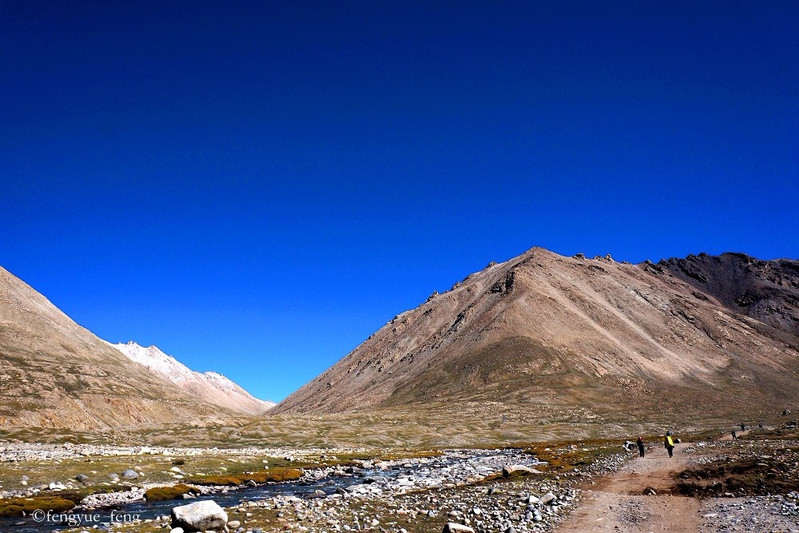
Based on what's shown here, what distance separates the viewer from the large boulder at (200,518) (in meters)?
20.4

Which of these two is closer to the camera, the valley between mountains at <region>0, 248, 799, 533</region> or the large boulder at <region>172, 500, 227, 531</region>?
the large boulder at <region>172, 500, 227, 531</region>

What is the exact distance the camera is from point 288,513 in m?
24.3

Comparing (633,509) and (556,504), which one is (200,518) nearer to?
(556,504)

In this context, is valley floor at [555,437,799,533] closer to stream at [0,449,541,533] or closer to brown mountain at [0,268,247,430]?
stream at [0,449,541,533]

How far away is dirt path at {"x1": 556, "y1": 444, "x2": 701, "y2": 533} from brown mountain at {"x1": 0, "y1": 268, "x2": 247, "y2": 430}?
10193 cm

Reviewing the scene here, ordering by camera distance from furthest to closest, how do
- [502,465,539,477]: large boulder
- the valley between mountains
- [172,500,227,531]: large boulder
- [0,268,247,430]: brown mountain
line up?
[0,268,247,430]: brown mountain
[502,465,539,477]: large boulder
the valley between mountains
[172,500,227,531]: large boulder

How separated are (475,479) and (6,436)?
88.5 meters

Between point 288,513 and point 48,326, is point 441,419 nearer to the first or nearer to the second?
point 288,513

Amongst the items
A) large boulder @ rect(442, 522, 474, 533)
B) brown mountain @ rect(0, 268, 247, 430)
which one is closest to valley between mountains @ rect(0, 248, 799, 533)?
large boulder @ rect(442, 522, 474, 533)

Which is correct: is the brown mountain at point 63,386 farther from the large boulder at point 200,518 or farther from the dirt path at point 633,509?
the dirt path at point 633,509

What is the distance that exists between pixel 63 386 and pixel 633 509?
488 ft

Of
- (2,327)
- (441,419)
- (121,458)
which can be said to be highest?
(2,327)

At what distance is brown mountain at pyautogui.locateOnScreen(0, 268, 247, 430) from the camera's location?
4242 inches

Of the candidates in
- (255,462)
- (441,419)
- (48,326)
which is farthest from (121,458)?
(48,326)
